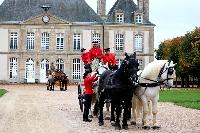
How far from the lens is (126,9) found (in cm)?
6856

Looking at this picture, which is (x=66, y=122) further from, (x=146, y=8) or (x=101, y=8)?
(x=146, y=8)

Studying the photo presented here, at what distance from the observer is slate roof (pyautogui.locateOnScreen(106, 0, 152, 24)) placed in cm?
6769

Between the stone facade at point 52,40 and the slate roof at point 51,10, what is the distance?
31.2 inches

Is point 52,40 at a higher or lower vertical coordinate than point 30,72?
higher

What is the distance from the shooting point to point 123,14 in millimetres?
67375

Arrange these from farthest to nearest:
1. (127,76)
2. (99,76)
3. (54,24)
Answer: (54,24) < (99,76) < (127,76)

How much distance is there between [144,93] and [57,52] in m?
Answer: 50.2

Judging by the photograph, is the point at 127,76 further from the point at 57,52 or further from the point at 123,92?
the point at 57,52

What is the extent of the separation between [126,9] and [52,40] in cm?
962

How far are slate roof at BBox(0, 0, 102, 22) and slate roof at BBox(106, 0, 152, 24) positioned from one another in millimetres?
1841

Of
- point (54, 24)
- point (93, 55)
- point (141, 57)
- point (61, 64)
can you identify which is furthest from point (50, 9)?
point (93, 55)

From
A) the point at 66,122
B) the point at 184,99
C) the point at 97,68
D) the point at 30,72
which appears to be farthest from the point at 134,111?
the point at 30,72

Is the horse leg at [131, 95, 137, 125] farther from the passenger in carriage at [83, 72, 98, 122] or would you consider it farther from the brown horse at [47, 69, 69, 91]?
the brown horse at [47, 69, 69, 91]

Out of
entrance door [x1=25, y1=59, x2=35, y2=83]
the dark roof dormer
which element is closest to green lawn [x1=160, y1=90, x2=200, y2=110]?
entrance door [x1=25, y1=59, x2=35, y2=83]
